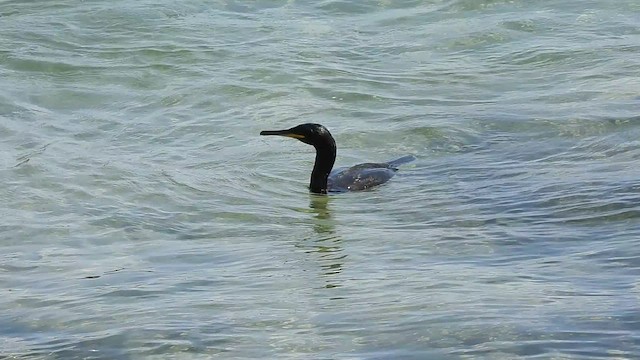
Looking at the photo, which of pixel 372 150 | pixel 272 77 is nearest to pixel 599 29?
pixel 272 77

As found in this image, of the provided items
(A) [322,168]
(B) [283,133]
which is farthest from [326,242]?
(B) [283,133]

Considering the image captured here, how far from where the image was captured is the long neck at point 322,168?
10797 millimetres

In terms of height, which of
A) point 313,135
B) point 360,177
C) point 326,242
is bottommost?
point 360,177

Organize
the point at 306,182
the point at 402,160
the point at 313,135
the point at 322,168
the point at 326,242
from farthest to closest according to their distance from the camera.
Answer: the point at 402,160, the point at 306,182, the point at 313,135, the point at 322,168, the point at 326,242

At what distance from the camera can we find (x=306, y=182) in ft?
37.2

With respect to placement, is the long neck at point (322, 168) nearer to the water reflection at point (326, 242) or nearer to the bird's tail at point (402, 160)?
the water reflection at point (326, 242)

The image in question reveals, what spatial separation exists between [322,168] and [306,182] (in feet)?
1.54

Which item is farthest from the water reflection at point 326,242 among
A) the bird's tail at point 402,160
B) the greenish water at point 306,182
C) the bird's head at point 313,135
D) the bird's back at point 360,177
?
the bird's tail at point 402,160

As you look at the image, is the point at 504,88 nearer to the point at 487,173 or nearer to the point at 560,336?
the point at 487,173

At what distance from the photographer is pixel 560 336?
6246 mm

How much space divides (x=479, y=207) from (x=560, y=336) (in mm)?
3394


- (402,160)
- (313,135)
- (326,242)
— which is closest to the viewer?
(326,242)

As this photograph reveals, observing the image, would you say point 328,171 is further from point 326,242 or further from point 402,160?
point 326,242

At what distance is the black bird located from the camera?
35.4 feet
